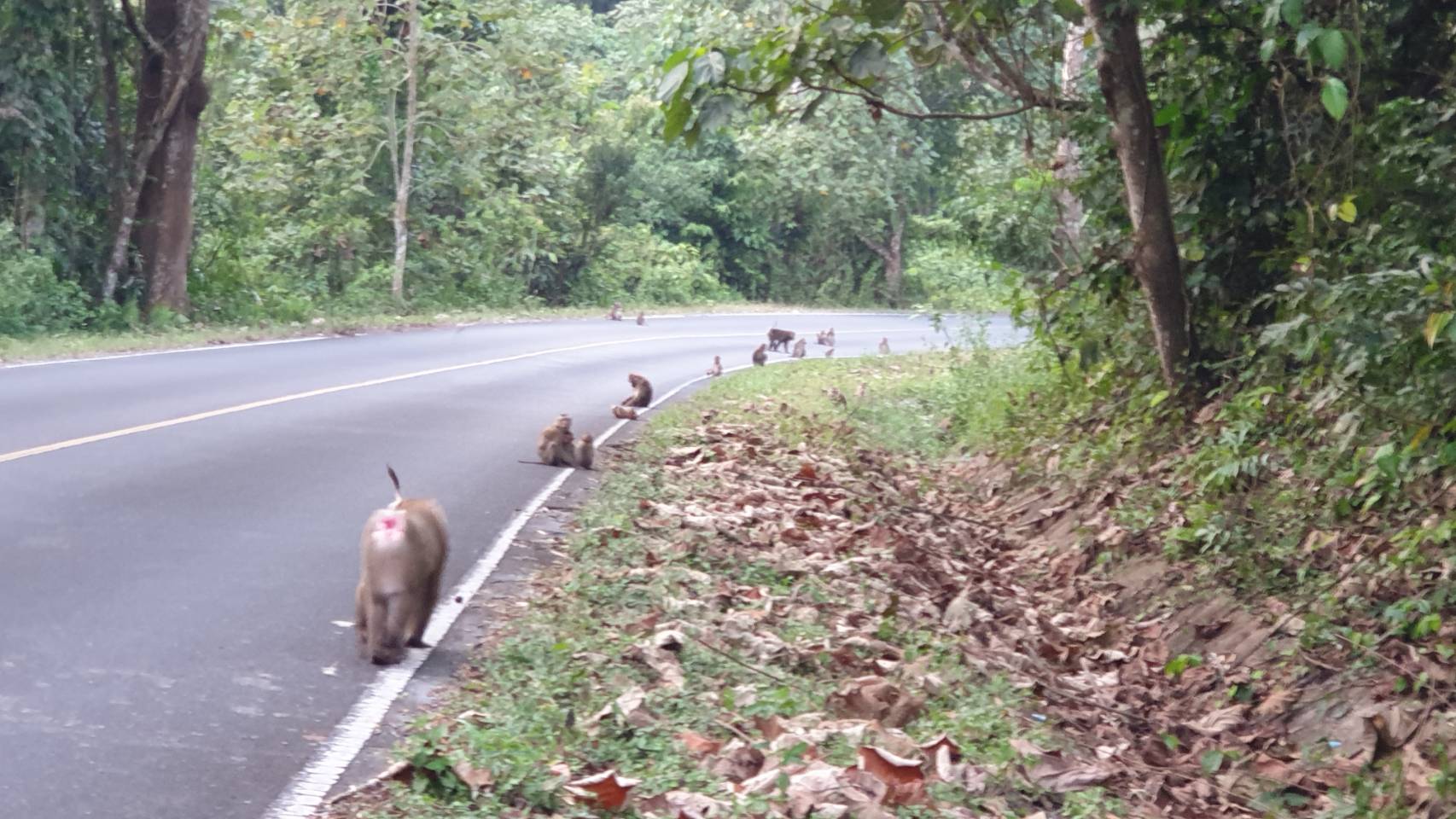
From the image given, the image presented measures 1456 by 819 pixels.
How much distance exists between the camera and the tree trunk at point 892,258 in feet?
163

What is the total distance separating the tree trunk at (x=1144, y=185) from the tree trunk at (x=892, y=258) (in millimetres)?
37963

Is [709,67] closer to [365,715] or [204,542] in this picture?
[204,542]

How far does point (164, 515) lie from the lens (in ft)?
31.7

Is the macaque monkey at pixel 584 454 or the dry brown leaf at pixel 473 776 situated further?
the macaque monkey at pixel 584 454

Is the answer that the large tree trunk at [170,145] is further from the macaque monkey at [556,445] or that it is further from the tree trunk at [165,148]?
the macaque monkey at [556,445]

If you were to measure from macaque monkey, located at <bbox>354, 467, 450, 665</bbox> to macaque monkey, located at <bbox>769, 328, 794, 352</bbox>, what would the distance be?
2070 cm

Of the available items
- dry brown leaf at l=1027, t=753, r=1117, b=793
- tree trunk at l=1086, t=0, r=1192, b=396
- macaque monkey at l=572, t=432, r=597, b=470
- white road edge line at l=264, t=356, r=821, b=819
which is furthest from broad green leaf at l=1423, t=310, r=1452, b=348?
macaque monkey at l=572, t=432, r=597, b=470

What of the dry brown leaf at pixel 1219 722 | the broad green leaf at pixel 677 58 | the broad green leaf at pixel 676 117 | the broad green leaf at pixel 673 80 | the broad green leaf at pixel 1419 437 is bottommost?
the dry brown leaf at pixel 1219 722

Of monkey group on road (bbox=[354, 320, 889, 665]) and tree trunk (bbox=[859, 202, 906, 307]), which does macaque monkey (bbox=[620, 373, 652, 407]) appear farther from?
tree trunk (bbox=[859, 202, 906, 307])

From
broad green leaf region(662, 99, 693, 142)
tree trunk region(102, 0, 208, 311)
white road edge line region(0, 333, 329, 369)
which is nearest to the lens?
broad green leaf region(662, 99, 693, 142)

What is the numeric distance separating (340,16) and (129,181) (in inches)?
336

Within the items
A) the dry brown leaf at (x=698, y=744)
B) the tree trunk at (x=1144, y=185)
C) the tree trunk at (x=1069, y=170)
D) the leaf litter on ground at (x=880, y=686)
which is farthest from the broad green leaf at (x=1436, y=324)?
the tree trunk at (x=1069, y=170)

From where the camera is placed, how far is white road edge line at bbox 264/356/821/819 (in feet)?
17.4

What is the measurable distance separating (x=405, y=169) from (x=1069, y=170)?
19296 mm
